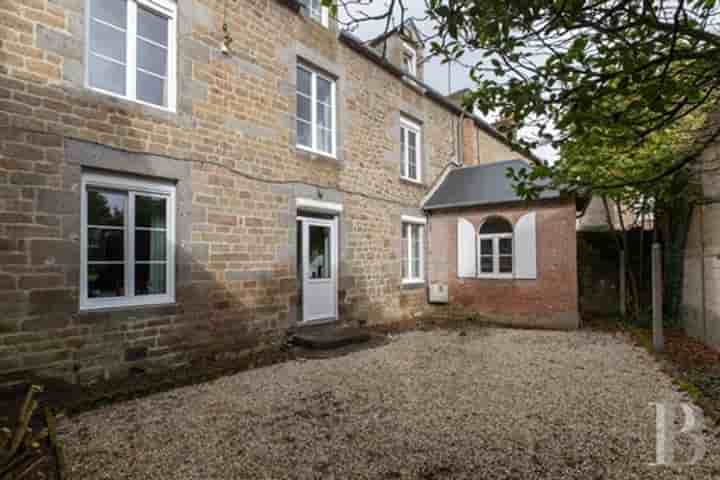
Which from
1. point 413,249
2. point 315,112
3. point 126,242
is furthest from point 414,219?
point 126,242

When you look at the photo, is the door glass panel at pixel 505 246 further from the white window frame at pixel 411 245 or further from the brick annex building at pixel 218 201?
the white window frame at pixel 411 245

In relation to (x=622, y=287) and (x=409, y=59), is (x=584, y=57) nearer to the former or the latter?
(x=622, y=287)

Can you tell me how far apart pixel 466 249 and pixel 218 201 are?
6.18 m

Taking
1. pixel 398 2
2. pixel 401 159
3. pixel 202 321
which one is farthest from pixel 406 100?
pixel 398 2

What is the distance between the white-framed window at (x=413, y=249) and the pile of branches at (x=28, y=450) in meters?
7.76

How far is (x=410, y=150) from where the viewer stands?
1084cm

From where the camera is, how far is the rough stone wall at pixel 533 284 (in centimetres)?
841

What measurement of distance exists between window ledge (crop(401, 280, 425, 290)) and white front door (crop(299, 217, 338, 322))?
2481mm

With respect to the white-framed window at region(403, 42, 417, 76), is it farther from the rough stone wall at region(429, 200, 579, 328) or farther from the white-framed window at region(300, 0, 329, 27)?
the rough stone wall at region(429, 200, 579, 328)

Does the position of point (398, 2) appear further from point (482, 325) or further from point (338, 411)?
point (482, 325)

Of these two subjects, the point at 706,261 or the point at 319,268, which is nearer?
the point at 706,261

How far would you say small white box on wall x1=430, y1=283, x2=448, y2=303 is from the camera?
1010 centimetres

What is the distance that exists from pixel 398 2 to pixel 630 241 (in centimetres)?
1041

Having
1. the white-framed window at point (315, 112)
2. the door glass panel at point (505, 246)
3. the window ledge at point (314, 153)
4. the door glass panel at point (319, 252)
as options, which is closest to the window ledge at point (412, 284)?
the door glass panel at point (505, 246)
